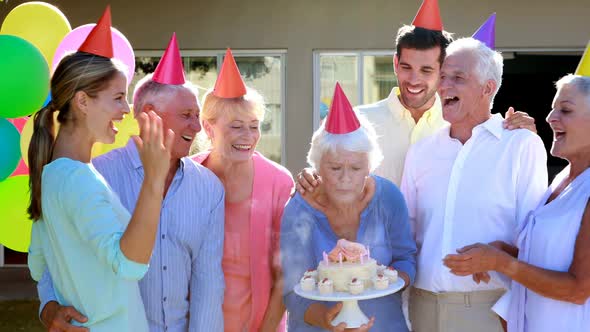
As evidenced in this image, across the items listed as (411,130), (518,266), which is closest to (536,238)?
(518,266)

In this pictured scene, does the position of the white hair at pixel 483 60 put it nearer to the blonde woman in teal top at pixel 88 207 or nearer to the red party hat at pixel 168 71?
the red party hat at pixel 168 71

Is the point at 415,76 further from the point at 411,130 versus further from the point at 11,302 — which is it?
the point at 11,302

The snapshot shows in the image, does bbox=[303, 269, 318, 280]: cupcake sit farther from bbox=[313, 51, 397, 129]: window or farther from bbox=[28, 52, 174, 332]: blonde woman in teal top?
bbox=[313, 51, 397, 129]: window

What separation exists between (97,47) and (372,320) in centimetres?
151

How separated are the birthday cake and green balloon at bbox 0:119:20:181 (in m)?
1.99

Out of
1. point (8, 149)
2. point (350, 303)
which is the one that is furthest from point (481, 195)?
point (8, 149)

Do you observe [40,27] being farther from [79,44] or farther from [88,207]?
[88,207]

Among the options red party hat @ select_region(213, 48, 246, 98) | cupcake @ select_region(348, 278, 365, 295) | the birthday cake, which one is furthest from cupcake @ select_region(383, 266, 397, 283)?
red party hat @ select_region(213, 48, 246, 98)

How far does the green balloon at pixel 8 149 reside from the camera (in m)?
4.15

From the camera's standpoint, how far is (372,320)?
3027 mm

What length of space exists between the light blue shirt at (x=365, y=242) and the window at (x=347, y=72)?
7053 mm

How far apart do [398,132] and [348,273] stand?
4.13 ft

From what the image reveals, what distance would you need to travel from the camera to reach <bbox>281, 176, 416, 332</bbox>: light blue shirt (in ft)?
10.8

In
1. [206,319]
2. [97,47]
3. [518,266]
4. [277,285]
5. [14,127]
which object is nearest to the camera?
[97,47]
